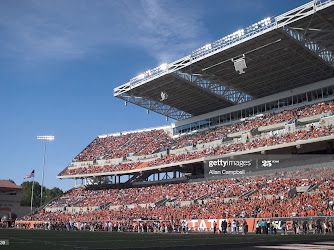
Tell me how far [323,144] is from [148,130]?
118 ft

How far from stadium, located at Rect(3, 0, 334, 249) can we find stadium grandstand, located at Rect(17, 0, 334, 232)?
145 mm

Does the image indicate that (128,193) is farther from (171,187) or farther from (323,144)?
(323,144)

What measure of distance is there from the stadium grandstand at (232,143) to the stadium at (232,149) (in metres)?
0.15

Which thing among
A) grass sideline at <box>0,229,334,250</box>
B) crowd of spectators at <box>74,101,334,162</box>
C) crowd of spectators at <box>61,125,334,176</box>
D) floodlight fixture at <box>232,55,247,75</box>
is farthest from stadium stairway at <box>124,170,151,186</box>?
grass sideline at <box>0,229,334,250</box>

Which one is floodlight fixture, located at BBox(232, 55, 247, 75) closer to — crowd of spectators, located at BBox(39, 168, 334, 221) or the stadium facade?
the stadium facade

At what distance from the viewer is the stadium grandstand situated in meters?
33.2

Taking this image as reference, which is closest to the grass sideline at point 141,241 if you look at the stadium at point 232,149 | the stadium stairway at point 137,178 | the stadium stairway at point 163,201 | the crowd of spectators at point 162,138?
the stadium at point 232,149

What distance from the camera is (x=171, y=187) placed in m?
49.6

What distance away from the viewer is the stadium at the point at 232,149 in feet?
105

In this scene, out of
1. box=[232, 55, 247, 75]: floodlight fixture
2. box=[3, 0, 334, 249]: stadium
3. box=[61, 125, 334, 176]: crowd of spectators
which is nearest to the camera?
box=[3, 0, 334, 249]: stadium

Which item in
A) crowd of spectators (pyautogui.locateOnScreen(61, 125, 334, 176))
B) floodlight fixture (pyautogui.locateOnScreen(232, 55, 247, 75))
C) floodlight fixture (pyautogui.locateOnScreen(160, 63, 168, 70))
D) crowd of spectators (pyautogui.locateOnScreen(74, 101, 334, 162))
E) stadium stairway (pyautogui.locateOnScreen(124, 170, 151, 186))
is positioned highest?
floodlight fixture (pyautogui.locateOnScreen(160, 63, 168, 70))

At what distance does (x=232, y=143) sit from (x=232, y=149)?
2273 mm

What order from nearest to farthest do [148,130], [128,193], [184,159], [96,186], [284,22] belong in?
[284,22], [184,159], [128,193], [96,186], [148,130]

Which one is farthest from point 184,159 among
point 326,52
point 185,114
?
point 326,52
